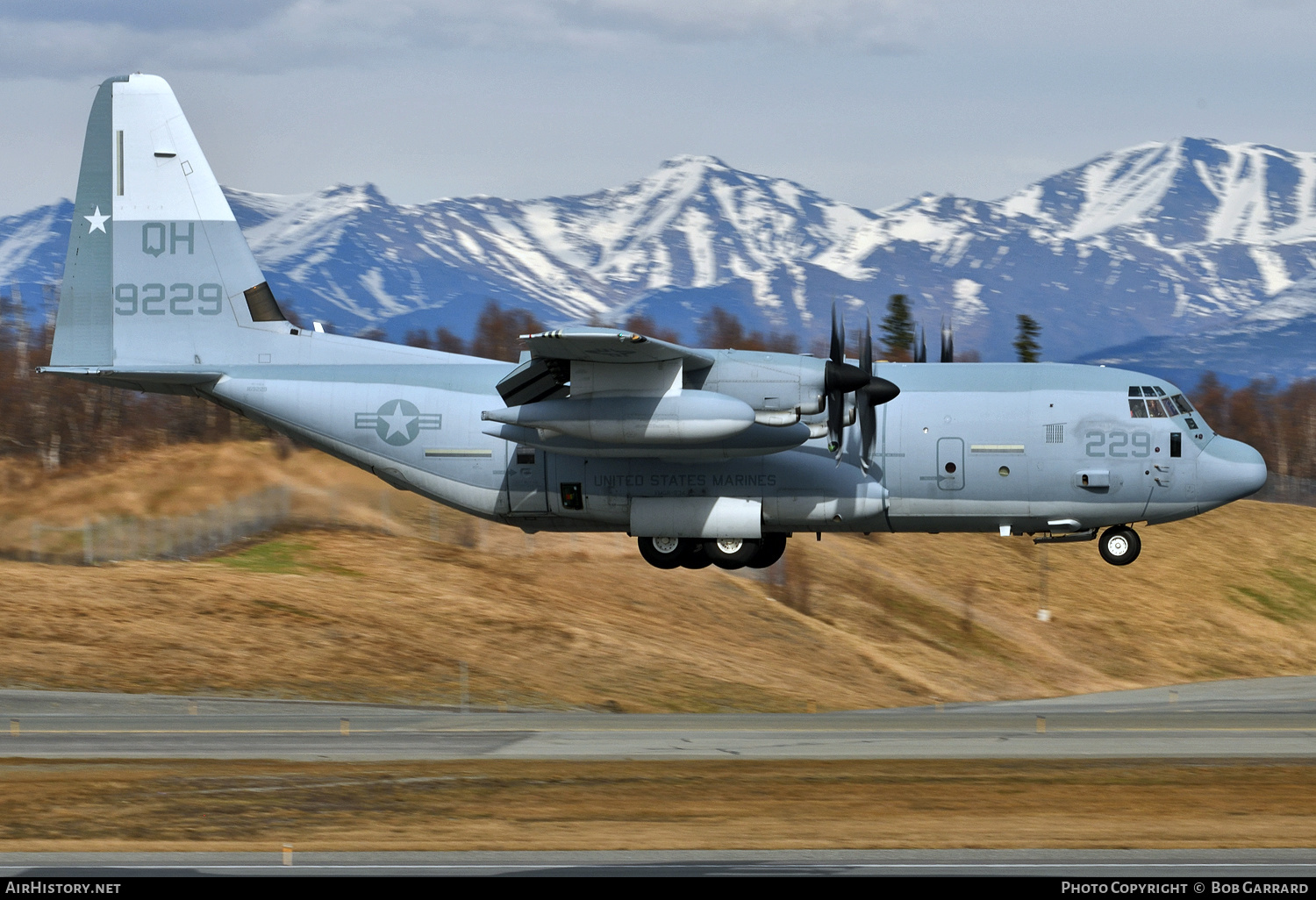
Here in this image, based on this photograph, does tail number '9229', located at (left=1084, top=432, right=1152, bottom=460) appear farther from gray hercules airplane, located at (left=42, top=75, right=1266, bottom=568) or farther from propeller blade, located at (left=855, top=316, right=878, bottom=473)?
propeller blade, located at (left=855, top=316, right=878, bottom=473)

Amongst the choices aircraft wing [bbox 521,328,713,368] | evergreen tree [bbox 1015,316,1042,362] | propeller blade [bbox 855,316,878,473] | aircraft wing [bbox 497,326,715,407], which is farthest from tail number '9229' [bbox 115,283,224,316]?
evergreen tree [bbox 1015,316,1042,362]

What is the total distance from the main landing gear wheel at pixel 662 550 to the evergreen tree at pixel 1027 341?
69.3 metres

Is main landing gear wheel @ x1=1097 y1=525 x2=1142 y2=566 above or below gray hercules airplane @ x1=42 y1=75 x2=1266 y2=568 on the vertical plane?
below

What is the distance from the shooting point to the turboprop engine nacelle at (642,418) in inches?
1070

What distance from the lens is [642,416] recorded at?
90.6 ft

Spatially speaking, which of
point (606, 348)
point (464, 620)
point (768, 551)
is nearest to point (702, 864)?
point (606, 348)

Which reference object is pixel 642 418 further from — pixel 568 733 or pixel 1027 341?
pixel 1027 341

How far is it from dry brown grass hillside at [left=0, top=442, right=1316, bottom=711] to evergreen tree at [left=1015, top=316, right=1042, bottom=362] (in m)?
35.3

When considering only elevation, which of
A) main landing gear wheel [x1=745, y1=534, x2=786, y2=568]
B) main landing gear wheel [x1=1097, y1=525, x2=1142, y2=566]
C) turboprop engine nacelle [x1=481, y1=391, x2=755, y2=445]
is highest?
turboprop engine nacelle [x1=481, y1=391, x2=755, y2=445]

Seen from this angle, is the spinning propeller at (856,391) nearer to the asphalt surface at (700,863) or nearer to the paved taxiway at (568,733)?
the paved taxiway at (568,733)

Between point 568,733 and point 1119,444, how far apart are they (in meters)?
12.6

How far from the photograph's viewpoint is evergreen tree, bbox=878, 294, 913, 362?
101188 mm

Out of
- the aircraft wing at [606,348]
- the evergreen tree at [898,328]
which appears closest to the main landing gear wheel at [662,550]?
the aircraft wing at [606,348]
